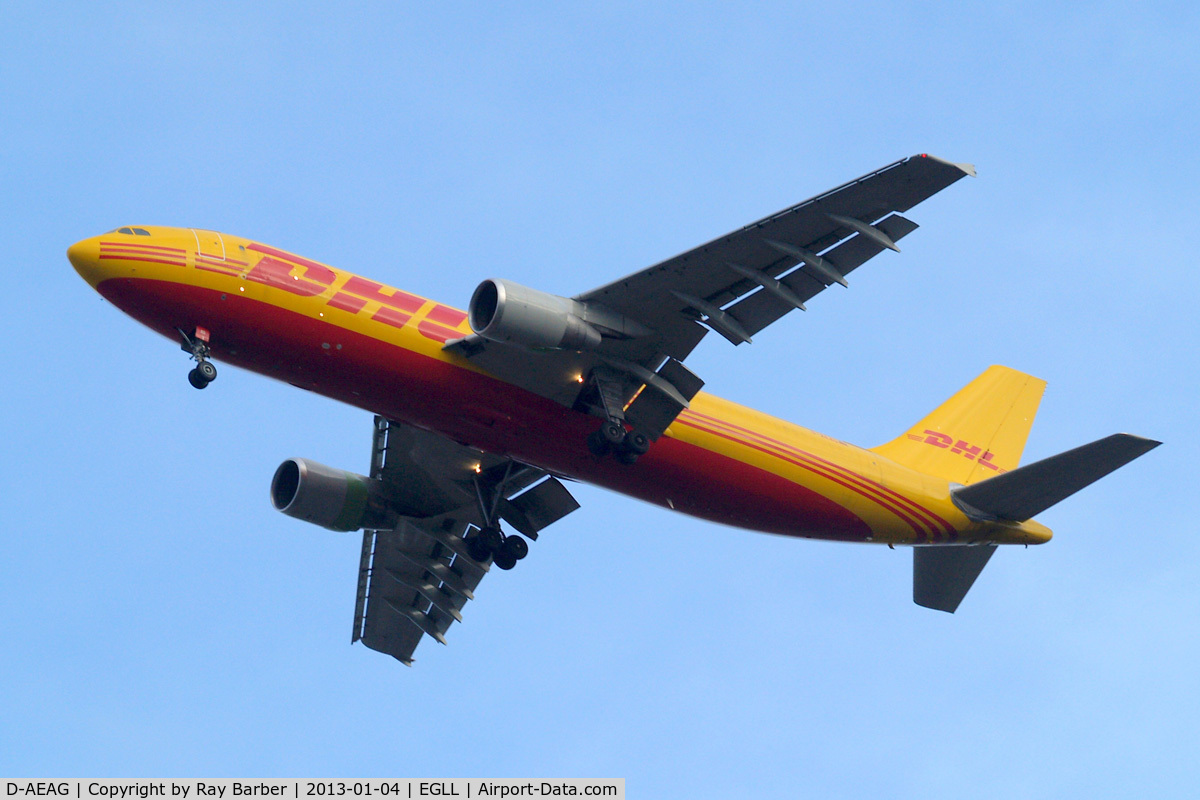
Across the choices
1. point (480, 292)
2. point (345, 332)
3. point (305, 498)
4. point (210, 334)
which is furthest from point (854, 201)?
point (305, 498)

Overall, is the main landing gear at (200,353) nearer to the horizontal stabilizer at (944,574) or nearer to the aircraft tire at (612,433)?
the aircraft tire at (612,433)

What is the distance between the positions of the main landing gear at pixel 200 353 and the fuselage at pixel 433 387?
0.20 metres

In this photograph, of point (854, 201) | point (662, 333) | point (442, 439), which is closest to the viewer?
point (854, 201)

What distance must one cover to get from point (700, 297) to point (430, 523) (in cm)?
1297

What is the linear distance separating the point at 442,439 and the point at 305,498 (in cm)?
430

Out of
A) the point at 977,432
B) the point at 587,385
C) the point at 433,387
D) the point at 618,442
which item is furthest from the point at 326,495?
the point at 977,432

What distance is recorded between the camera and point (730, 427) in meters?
36.1

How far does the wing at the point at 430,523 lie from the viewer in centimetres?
3994

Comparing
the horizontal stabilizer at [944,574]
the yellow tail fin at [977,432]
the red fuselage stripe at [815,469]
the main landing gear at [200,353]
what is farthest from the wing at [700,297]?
the horizontal stabilizer at [944,574]

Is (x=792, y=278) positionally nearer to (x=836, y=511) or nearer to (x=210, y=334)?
(x=836, y=511)

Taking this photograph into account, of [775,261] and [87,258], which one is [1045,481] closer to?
[775,261]

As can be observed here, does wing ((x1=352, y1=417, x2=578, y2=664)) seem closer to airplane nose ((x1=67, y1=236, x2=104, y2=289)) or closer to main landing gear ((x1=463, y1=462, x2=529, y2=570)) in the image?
main landing gear ((x1=463, y1=462, x2=529, y2=570))

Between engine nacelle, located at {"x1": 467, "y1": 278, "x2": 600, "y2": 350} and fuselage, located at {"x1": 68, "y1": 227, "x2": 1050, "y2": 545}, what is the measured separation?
1.56 meters

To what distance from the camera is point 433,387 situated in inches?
1303
